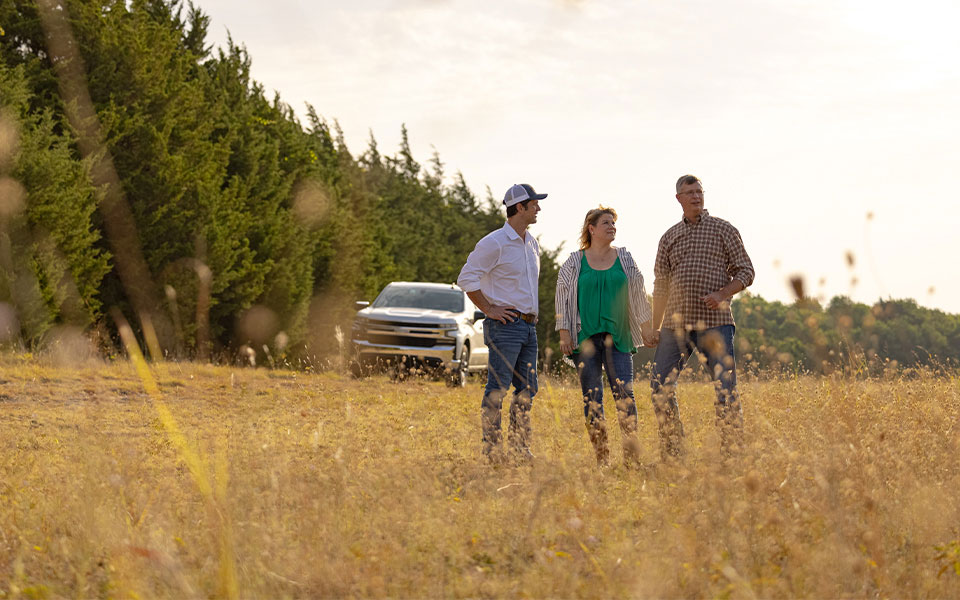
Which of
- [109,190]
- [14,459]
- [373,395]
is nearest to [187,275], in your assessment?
[109,190]

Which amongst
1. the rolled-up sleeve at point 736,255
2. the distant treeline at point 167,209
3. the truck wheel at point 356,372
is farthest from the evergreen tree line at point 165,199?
the rolled-up sleeve at point 736,255

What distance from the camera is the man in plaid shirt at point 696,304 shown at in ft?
18.8

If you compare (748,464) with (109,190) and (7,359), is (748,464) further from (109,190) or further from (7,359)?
(109,190)

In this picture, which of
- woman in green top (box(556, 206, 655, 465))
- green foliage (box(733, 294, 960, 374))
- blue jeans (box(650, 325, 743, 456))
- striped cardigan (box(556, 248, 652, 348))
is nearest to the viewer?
green foliage (box(733, 294, 960, 374))

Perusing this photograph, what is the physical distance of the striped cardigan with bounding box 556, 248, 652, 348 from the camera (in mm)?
6180

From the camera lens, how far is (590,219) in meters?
6.26

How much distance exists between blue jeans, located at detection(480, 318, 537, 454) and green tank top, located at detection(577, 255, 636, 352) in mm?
382

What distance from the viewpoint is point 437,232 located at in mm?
41406

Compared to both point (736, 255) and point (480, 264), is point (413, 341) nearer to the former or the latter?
point (480, 264)

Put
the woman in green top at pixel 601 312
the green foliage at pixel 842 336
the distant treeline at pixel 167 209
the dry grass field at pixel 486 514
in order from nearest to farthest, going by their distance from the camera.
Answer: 1. the dry grass field at pixel 486 514
2. the green foliage at pixel 842 336
3. the woman in green top at pixel 601 312
4. the distant treeline at pixel 167 209

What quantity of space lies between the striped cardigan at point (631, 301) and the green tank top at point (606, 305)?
0.04 metres

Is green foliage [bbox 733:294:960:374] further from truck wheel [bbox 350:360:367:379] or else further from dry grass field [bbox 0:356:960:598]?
truck wheel [bbox 350:360:367:379]

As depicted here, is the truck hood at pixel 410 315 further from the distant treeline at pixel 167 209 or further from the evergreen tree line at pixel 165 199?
the evergreen tree line at pixel 165 199

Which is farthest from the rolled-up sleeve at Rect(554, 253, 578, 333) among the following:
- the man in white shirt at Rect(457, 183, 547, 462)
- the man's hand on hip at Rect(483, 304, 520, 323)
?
the man's hand on hip at Rect(483, 304, 520, 323)
